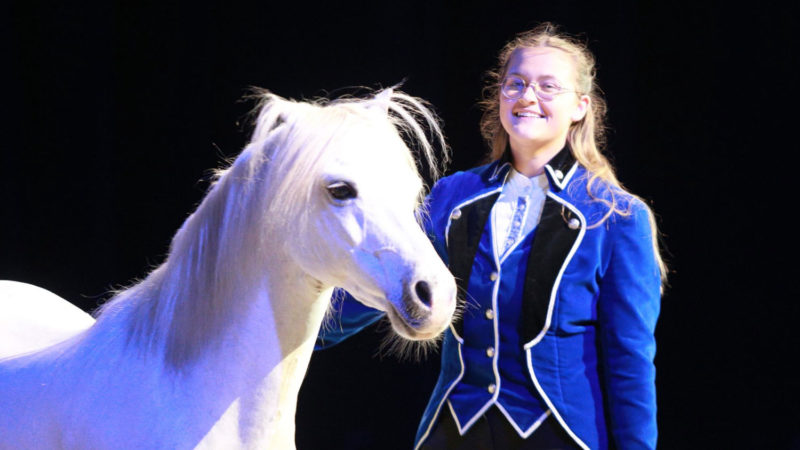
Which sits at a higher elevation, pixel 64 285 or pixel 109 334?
pixel 109 334

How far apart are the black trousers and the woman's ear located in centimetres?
49

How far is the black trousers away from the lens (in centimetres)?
103

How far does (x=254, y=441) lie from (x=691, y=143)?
4.41 feet

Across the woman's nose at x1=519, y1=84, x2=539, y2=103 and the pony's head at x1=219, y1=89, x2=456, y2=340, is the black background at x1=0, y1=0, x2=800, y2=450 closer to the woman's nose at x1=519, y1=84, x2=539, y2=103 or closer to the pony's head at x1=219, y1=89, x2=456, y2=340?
the woman's nose at x1=519, y1=84, x2=539, y2=103

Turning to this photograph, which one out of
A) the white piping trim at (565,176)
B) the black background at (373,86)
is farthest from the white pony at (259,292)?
the black background at (373,86)

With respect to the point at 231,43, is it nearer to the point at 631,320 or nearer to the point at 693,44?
the point at 693,44

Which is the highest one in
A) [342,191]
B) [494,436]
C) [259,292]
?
[342,191]

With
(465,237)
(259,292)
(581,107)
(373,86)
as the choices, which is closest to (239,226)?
(259,292)

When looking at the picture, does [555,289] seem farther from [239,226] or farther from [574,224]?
[239,226]

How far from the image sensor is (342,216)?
0.82m

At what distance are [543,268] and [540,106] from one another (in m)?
0.26

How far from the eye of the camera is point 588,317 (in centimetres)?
107

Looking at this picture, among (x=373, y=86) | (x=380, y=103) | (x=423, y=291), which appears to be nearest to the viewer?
(x=423, y=291)

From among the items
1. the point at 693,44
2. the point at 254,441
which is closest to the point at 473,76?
the point at 693,44
